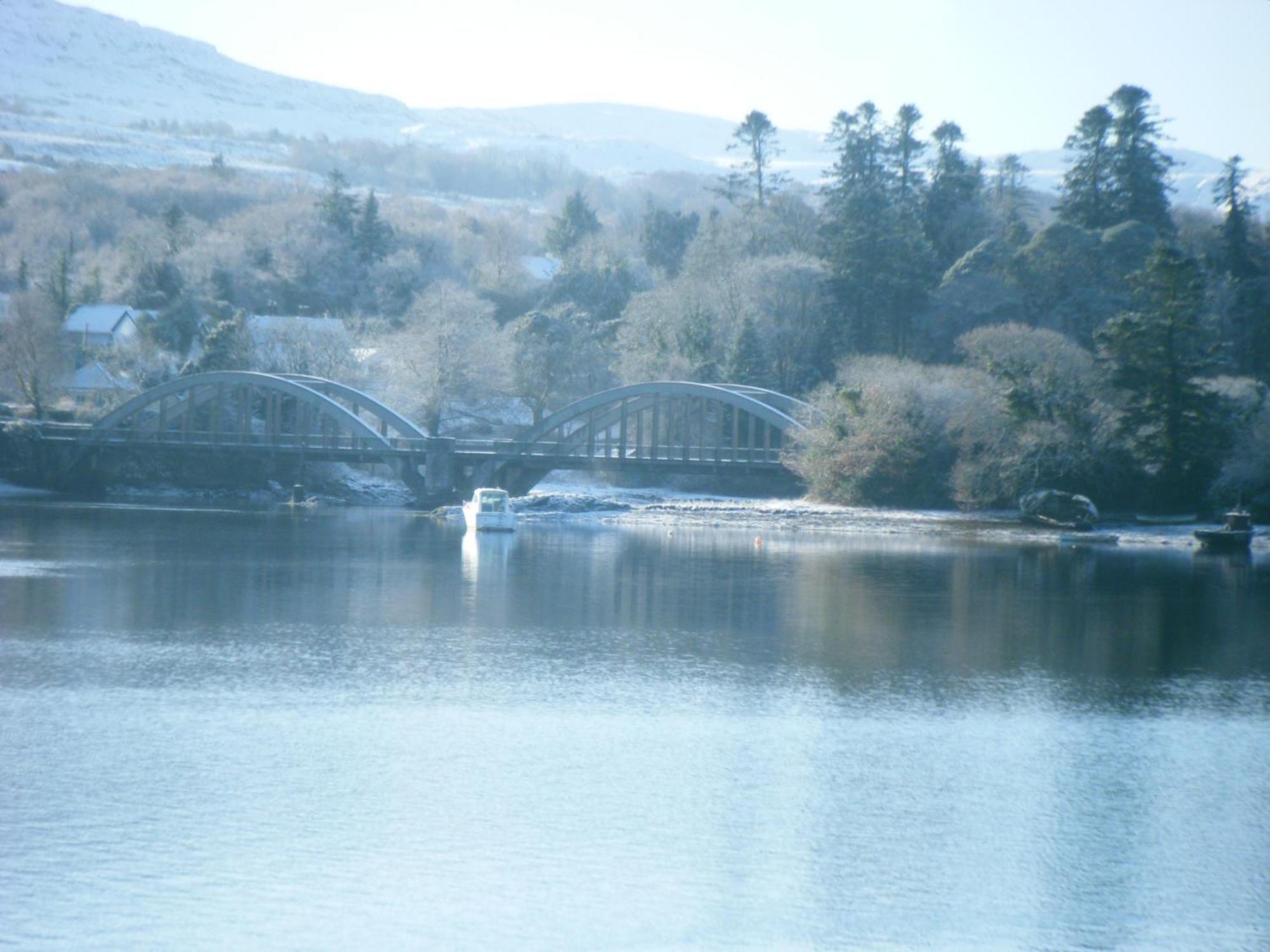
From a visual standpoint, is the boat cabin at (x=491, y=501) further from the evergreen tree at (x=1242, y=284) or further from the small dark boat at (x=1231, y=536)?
the evergreen tree at (x=1242, y=284)

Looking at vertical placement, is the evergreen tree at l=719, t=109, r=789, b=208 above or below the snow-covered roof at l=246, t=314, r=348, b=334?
above

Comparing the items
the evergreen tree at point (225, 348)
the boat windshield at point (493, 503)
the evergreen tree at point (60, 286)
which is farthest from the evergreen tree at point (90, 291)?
the boat windshield at point (493, 503)

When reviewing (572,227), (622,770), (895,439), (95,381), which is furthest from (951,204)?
(622,770)

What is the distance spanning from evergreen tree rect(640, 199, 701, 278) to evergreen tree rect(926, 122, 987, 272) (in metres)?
19.8

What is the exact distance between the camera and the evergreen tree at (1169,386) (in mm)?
53094

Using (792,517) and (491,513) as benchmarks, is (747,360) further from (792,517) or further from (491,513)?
(491,513)

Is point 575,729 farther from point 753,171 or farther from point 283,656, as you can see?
point 753,171

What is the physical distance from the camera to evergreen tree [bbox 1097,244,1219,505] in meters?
53.1

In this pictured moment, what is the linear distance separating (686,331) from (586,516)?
16.3 metres

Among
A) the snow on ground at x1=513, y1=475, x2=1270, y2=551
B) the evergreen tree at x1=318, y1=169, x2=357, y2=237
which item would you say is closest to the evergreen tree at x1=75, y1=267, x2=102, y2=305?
the evergreen tree at x1=318, y1=169, x2=357, y2=237

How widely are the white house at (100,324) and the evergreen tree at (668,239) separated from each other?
1365 inches

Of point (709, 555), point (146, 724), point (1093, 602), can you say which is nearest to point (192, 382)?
point (709, 555)

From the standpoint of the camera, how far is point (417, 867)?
1316 centimetres

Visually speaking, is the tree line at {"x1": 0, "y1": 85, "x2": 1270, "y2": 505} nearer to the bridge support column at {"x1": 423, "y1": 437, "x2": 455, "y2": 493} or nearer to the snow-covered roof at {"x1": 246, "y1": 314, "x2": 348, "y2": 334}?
the snow-covered roof at {"x1": 246, "y1": 314, "x2": 348, "y2": 334}
